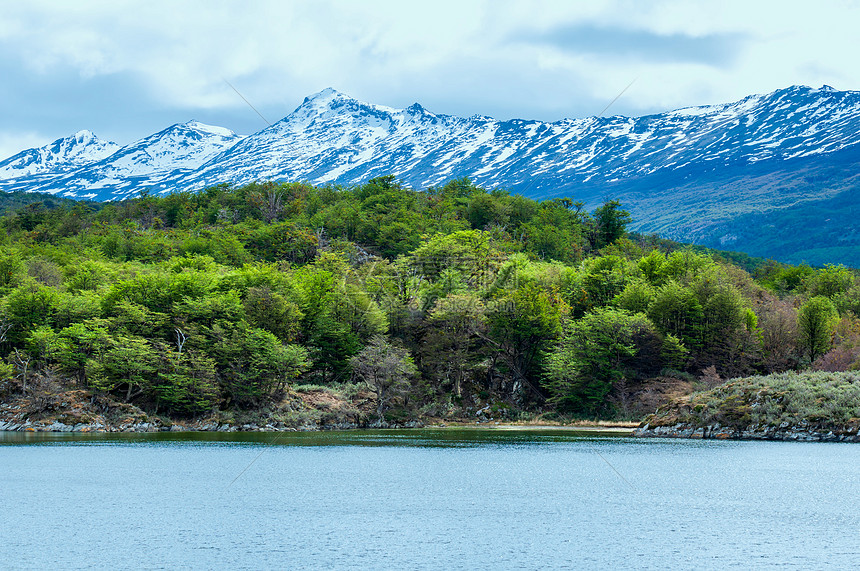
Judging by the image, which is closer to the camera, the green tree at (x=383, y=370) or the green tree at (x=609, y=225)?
the green tree at (x=383, y=370)

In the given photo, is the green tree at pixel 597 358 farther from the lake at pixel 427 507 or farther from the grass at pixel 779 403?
the lake at pixel 427 507

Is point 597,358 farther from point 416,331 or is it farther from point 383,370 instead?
point 383,370

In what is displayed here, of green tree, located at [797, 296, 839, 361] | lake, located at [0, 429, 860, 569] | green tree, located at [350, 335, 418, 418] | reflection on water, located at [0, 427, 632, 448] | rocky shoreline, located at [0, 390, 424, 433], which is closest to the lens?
lake, located at [0, 429, 860, 569]

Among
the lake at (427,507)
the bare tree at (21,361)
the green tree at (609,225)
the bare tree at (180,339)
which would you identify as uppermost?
the green tree at (609,225)

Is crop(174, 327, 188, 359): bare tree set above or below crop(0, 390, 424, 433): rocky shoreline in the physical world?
above

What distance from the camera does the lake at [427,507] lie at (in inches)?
820

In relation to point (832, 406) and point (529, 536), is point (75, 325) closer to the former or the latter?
point (529, 536)

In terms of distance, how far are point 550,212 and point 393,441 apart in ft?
272

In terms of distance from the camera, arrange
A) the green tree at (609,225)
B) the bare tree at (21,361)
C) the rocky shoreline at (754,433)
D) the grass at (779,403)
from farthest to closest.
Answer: the green tree at (609,225) < the bare tree at (21,361) < the grass at (779,403) < the rocky shoreline at (754,433)

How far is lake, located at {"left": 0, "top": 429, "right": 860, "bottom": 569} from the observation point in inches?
820

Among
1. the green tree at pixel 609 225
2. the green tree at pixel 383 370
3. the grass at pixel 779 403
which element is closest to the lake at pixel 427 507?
the grass at pixel 779 403

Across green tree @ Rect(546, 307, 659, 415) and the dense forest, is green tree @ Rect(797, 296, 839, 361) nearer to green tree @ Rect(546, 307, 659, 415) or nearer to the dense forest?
the dense forest

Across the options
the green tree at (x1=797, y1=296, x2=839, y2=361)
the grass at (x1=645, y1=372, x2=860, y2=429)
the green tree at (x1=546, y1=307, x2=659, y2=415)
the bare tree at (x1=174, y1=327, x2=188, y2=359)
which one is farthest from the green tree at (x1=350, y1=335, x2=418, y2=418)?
the green tree at (x1=797, y1=296, x2=839, y2=361)

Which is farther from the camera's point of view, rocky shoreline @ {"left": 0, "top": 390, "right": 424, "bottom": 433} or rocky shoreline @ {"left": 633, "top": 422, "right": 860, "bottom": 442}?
rocky shoreline @ {"left": 0, "top": 390, "right": 424, "bottom": 433}
